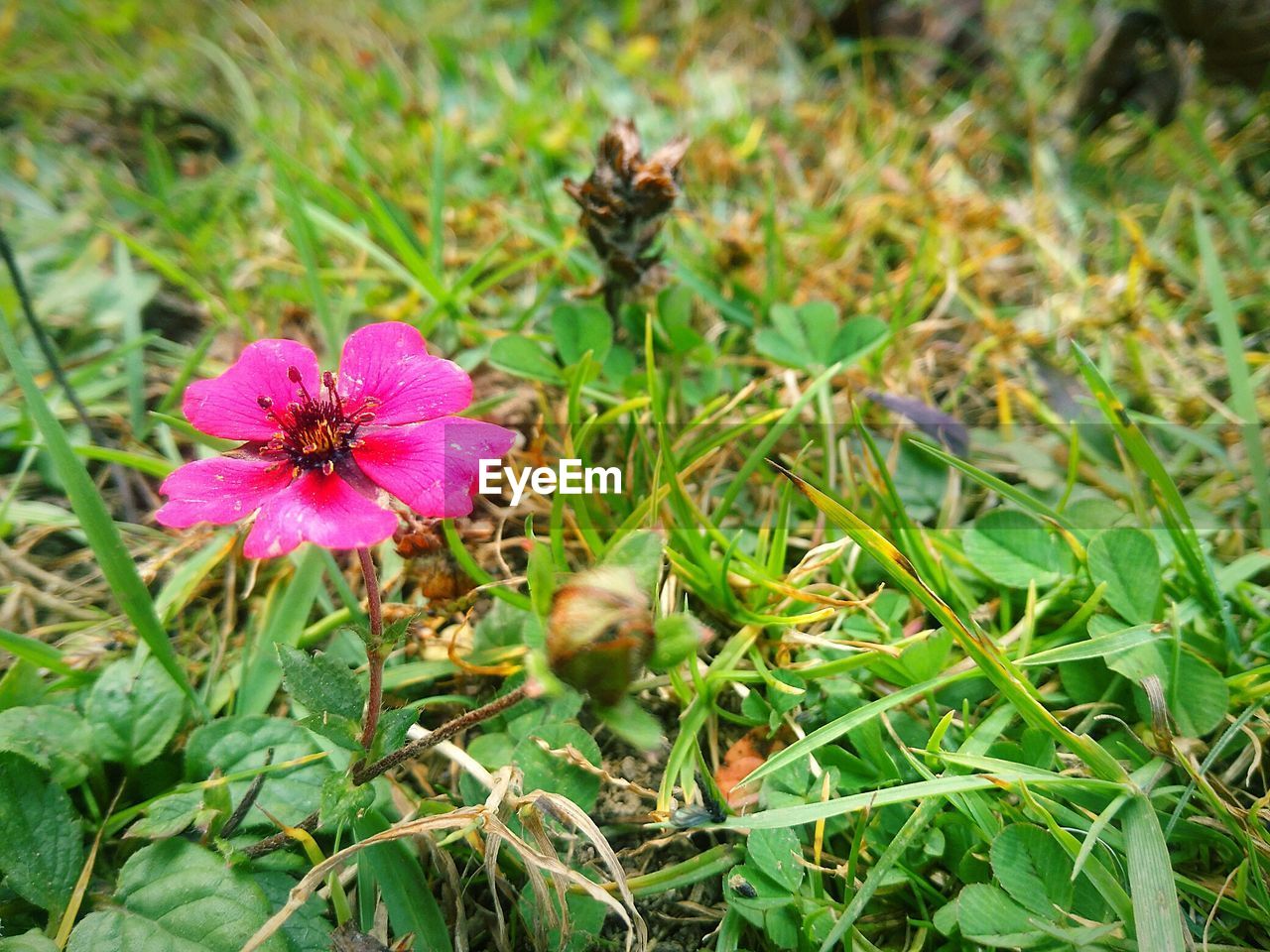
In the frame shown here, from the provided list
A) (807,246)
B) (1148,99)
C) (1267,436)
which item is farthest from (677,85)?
(1267,436)

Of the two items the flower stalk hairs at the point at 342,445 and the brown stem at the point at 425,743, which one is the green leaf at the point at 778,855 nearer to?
the brown stem at the point at 425,743

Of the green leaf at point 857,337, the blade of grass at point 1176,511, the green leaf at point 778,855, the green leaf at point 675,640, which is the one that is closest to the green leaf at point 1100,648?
the blade of grass at point 1176,511

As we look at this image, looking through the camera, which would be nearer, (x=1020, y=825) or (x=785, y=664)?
(x=1020, y=825)

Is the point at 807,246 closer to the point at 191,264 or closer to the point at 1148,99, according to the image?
the point at 1148,99

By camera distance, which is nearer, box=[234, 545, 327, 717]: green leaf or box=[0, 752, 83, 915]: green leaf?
box=[0, 752, 83, 915]: green leaf

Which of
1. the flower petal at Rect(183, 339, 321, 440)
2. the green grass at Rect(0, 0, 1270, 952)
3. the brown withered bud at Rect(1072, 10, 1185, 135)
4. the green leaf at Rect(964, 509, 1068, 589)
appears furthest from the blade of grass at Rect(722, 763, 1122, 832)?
the brown withered bud at Rect(1072, 10, 1185, 135)

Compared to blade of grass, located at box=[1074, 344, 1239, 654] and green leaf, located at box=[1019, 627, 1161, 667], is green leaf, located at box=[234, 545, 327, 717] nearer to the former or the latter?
green leaf, located at box=[1019, 627, 1161, 667]

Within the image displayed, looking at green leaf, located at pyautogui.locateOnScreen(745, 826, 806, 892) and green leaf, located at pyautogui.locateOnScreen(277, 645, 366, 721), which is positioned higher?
green leaf, located at pyautogui.locateOnScreen(277, 645, 366, 721)

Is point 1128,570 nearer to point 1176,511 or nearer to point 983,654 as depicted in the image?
point 1176,511
